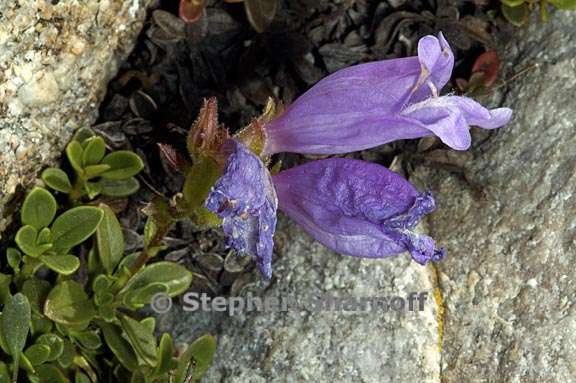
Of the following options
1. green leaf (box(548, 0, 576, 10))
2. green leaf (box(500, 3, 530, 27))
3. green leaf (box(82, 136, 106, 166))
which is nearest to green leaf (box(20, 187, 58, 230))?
green leaf (box(82, 136, 106, 166))

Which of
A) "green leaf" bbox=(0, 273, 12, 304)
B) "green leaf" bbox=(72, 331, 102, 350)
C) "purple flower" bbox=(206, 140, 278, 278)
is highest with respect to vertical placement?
"purple flower" bbox=(206, 140, 278, 278)

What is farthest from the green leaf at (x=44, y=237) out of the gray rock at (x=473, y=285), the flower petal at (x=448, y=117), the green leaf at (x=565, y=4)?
the green leaf at (x=565, y=4)

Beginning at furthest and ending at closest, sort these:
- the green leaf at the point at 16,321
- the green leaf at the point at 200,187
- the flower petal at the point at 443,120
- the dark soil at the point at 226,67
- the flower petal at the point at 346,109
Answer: the dark soil at the point at 226,67 → the green leaf at the point at 16,321 → the green leaf at the point at 200,187 → the flower petal at the point at 346,109 → the flower petal at the point at 443,120

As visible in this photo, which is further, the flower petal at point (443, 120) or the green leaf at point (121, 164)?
the green leaf at point (121, 164)

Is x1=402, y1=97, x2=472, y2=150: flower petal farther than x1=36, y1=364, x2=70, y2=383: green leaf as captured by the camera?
No

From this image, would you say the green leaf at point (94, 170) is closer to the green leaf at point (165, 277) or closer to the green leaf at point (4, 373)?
the green leaf at point (165, 277)

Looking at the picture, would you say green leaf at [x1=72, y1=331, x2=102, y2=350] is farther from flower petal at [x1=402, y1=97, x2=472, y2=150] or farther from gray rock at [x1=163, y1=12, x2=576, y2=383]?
flower petal at [x1=402, y1=97, x2=472, y2=150]
